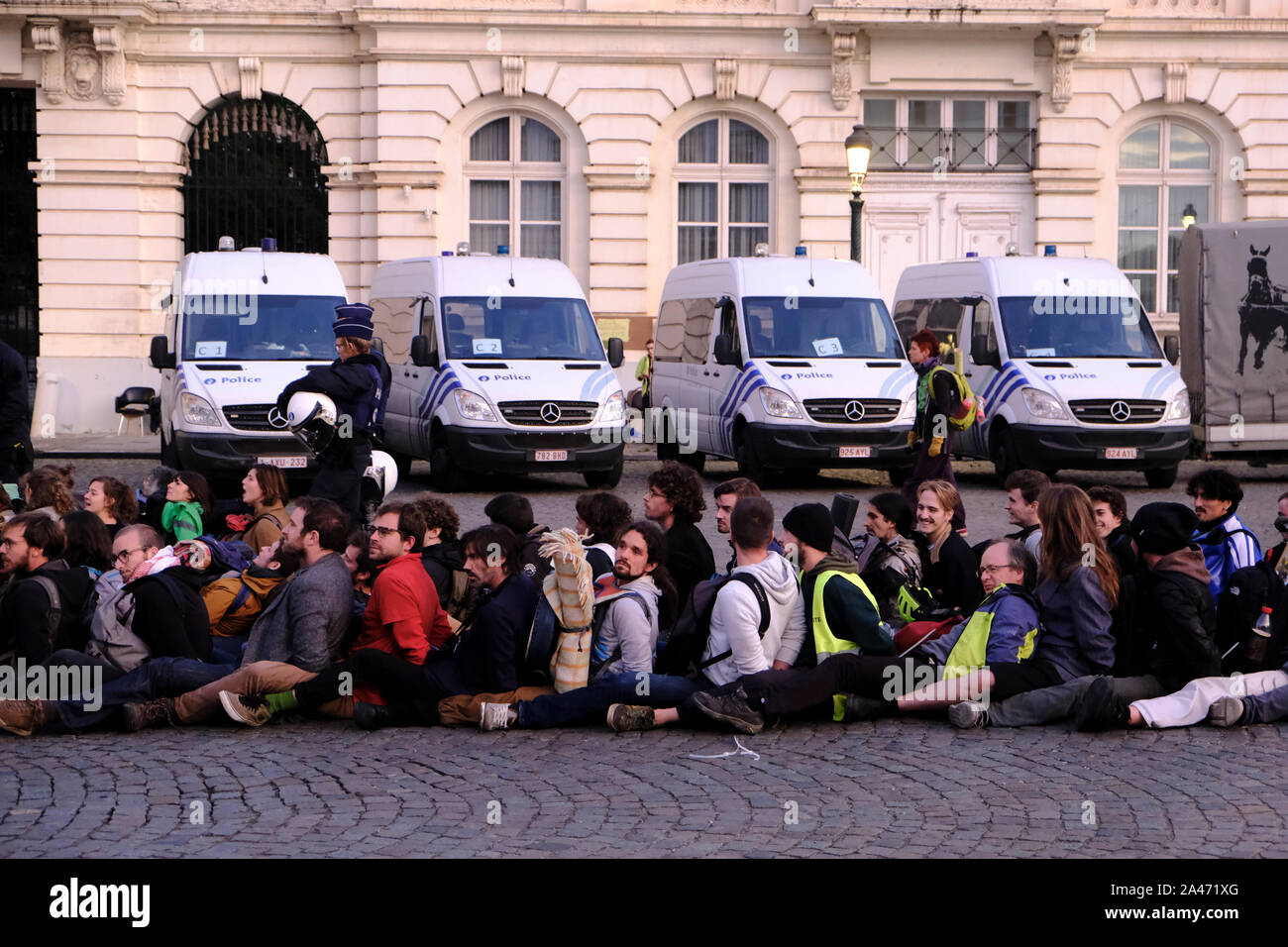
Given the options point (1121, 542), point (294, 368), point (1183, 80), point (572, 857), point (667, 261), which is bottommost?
point (572, 857)

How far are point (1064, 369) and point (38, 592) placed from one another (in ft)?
41.0

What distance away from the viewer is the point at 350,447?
10820mm

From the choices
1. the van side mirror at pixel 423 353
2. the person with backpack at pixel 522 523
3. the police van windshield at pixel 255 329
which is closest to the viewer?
the person with backpack at pixel 522 523

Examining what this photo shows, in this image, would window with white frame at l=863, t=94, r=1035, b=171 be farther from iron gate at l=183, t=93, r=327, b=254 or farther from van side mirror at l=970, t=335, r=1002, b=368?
van side mirror at l=970, t=335, r=1002, b=368

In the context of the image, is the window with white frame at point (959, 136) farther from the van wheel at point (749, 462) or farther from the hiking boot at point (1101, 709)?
the hiking boot at point (1101, 709)

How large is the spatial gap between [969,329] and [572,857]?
14195mm

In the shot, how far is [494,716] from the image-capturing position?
787 cm

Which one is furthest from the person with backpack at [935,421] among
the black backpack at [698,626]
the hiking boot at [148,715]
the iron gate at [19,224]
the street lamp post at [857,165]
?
the iron gate at [19,224]

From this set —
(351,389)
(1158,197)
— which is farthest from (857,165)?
(351,389)

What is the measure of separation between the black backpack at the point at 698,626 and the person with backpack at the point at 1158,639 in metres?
0.98

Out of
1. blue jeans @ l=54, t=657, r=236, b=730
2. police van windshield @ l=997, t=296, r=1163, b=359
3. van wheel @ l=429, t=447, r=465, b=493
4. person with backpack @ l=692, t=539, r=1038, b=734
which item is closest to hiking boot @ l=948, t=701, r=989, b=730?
person with backpack @ l=692, t=539, r=1038, b=734

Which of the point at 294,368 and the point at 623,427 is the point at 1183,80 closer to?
the point at 623,427

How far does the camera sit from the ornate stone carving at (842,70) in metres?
26.1

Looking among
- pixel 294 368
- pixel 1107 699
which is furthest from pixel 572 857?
pixel 294 368
